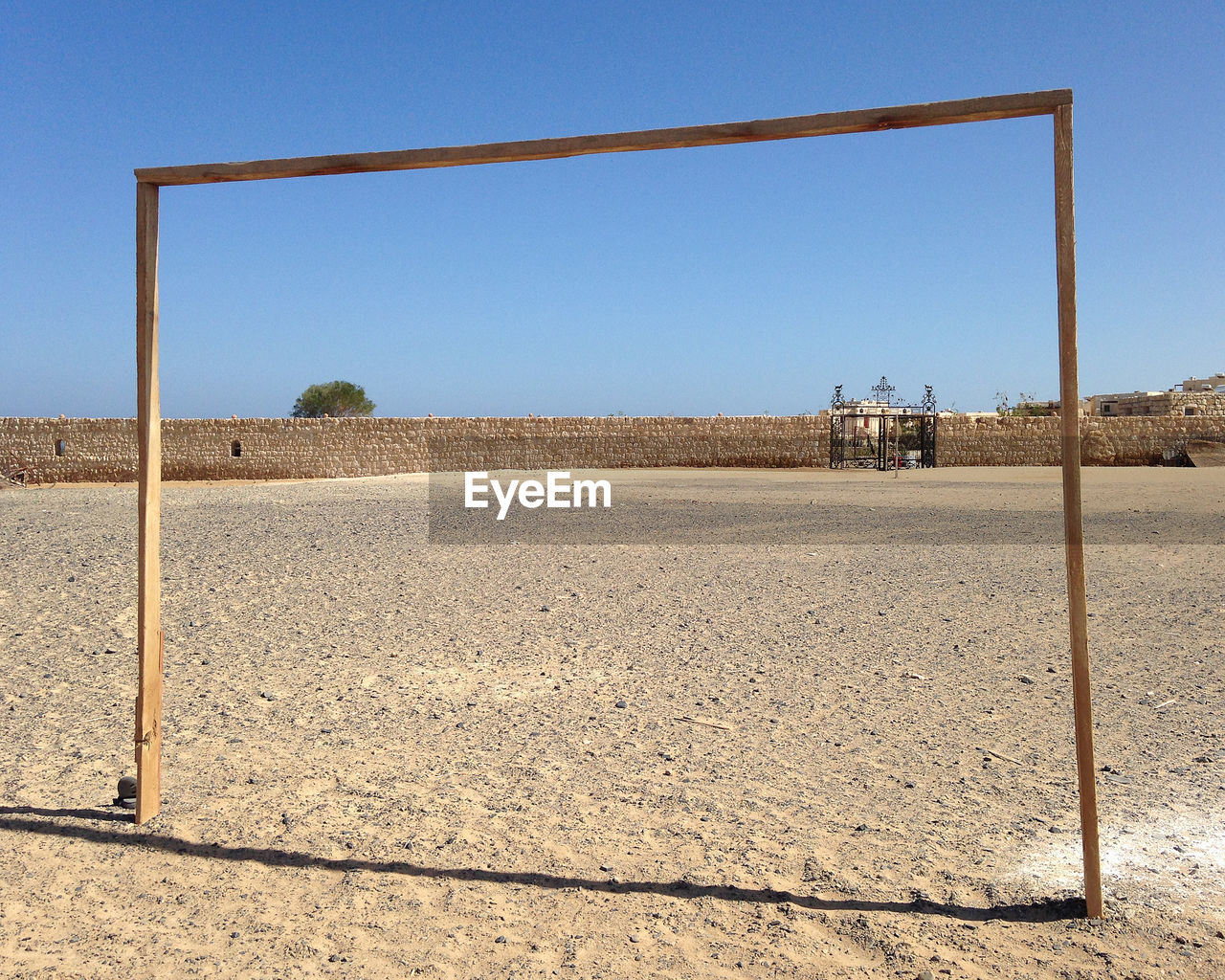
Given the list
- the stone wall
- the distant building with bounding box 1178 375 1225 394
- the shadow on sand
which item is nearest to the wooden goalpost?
the shadow on sand

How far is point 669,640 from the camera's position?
5.74 metres

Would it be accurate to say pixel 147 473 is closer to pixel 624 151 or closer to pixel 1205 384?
pixel 624 151

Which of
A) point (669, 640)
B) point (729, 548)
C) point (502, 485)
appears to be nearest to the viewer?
point (669, 640)

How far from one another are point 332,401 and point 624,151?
51.7 m

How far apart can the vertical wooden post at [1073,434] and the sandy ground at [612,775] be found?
0.80 ft

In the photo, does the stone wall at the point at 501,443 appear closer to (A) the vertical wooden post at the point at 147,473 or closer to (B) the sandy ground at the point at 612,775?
(B) the sandy ground at the point at 612,775

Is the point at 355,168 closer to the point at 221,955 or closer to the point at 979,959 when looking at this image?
the point at 221,955

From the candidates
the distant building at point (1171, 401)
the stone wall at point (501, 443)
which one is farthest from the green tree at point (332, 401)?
the distant building at point (1171, 401)

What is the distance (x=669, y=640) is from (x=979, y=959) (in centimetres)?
342

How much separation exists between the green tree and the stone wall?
86.0ft

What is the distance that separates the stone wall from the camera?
24.3 m

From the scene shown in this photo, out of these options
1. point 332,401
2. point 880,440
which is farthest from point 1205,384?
point 332,401

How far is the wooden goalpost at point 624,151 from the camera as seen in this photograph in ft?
8.27

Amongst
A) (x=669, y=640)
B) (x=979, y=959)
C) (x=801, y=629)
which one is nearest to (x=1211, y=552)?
(x=801, y=629)
